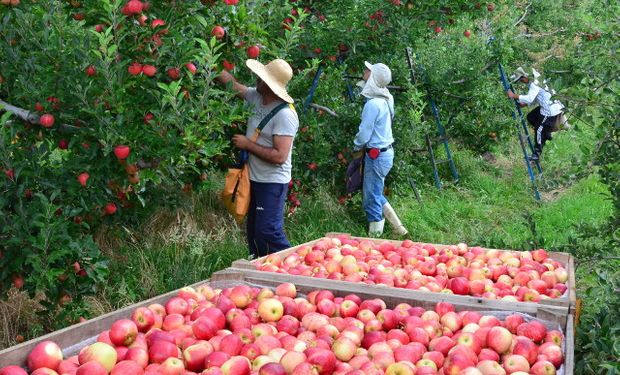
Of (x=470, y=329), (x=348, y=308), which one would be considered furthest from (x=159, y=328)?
(x=470, y=329)

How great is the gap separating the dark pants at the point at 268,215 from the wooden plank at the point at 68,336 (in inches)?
80.8

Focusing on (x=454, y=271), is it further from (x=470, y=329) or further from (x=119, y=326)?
(x=119, y=326)

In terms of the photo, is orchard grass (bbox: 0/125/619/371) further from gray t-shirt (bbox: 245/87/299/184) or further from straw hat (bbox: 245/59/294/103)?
straw hat (bbox: 245/59/294/103)

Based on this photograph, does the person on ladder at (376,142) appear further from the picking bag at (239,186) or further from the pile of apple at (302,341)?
the pile of apple at (302,341)

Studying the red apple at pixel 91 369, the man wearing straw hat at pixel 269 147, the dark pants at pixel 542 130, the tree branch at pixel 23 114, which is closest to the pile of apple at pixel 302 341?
the red apple at pixel 91 369

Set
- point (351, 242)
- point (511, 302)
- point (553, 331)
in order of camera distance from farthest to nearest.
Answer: point (351, 242) < point (511, 302) < point (553, 331)

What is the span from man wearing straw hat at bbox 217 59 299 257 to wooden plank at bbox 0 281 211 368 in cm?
197

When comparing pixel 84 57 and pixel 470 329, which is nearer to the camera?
pixel 470 329

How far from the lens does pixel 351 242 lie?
4.85m

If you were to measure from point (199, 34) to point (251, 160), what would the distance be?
1.28 meters

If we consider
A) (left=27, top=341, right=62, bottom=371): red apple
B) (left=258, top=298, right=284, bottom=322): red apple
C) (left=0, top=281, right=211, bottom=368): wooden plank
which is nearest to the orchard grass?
(left=0, top=281, right=211, bottom=368): wooden plank

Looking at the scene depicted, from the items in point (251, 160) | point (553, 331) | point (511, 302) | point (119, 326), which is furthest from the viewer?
point (251, 160)

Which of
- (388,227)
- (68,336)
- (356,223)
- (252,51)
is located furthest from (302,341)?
(388,227)

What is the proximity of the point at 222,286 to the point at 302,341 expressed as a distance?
90 cm
